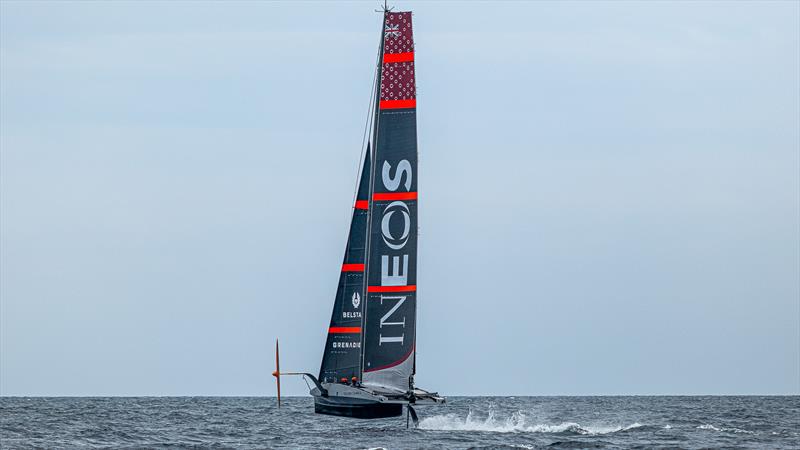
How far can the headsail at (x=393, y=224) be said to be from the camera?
1639 inches

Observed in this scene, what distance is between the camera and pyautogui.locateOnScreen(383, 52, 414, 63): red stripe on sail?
4162 centimetres

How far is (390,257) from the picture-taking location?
138ft

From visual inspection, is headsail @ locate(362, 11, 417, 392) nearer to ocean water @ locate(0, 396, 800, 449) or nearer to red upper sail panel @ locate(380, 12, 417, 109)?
red upper sail panel @ locate(380, 12, 417, 109)

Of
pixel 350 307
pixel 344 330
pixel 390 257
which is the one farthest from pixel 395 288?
pixel 344 330

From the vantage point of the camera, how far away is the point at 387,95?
41656 mm

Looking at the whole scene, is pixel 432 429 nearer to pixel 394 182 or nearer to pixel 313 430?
pixel 313 430

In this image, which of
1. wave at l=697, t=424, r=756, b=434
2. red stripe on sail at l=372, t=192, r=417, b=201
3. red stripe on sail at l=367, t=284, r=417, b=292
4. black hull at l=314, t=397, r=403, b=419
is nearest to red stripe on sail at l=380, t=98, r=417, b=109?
red stripe on sail at l=372, t=192, r=417, b=201

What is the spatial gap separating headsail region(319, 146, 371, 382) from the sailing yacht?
643 millimetres

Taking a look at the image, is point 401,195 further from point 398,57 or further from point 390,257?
point 398,57

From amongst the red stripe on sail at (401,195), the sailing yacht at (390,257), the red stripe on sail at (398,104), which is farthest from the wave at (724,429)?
the red stripe on sail at (398,104)

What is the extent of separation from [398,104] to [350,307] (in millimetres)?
7434

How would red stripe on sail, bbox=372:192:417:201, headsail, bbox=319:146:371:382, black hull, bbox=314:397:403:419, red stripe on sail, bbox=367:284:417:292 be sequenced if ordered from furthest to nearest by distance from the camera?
headsail, bbox=319:146:371:382
red stripe on sail, bbox=367:284:417:292
red stripe on sail, bbox=372:192:417:201
black hull, bbox=314:397:403:419

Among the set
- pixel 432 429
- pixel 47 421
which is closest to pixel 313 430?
pixel 432 429

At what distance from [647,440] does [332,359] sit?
37.4 ft
